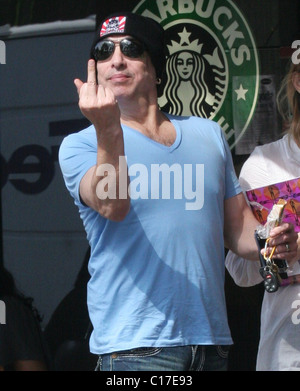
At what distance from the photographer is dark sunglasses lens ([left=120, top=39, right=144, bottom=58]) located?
241 centimetres

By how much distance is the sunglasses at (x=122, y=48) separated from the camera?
94.8 inches

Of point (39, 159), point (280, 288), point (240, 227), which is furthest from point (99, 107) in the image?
point (39, 159)

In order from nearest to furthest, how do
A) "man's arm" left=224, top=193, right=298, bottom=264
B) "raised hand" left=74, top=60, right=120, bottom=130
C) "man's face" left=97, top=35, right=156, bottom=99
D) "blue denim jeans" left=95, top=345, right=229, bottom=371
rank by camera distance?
"raised hand" left=74, top=60, right=120, bottom=130 → "blue denim jeans" left=95, top=345, right=229, bottom=371 → "man's face" left=97, top=35, right=156, bottom=99 → "man's arm" left=224, top=193, right=298, bottom=264

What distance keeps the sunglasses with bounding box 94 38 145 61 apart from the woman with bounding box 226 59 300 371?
618 mm

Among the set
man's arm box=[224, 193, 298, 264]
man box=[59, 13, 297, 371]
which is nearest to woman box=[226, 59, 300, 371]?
man's arm box=[224, 193, 298, 264]

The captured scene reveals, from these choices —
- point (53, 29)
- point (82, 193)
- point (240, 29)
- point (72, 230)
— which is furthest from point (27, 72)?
point (82, 193)

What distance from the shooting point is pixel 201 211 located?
2.30 meters

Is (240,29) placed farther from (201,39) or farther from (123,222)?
(123,222)

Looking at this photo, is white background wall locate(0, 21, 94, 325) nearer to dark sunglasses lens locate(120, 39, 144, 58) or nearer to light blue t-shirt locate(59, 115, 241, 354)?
dark sunglasses lens locate(120, 39, 144, 58)

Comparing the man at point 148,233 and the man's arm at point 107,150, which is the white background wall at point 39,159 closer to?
the man at point 148,233

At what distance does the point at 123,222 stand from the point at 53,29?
4.08ft

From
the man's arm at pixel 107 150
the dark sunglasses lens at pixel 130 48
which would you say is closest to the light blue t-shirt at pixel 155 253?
the man's arm at pixel 107 150

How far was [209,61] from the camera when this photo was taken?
325cm

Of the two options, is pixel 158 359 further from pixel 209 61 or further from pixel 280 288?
pixel 209 61
